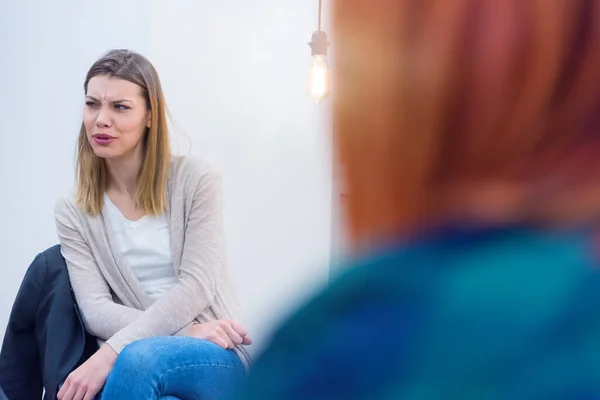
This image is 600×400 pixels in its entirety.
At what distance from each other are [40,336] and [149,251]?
26 centimetres

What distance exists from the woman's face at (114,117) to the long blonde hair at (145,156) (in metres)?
0.02

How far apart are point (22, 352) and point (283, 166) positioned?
1407 millimetres

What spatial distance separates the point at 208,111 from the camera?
239 cm

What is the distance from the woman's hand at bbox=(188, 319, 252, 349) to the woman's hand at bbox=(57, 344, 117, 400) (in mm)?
169

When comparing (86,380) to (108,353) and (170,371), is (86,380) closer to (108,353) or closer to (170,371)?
(108,353)

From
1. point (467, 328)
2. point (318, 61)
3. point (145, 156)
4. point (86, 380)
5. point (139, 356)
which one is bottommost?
point (86, 380)

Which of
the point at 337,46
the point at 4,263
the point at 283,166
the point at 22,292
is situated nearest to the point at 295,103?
the point at 283,166

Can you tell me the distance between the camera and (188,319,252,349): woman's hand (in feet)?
3.57

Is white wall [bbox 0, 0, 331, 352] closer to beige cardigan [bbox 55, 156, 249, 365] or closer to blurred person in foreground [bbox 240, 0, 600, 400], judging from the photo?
beige cardigan [bbox 55, 156, 249, 365]

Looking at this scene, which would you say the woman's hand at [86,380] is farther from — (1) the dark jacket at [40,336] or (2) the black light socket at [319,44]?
(2) the black light socket at [319,44]

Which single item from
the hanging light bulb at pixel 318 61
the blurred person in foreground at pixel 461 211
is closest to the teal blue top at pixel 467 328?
the blurred person in foreground at pixel 461 211

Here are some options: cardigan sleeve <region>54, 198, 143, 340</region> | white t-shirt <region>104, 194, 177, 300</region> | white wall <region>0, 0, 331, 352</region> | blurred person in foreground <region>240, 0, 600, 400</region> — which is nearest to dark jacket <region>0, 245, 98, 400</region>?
cardigan sleeve <region>54, 198, 143, 340</region>

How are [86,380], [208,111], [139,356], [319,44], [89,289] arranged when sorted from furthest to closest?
[208,111] < [319,44] < [89,289] < [86,380] < [139,356]

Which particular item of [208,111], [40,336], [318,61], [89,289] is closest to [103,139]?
[89,289]
